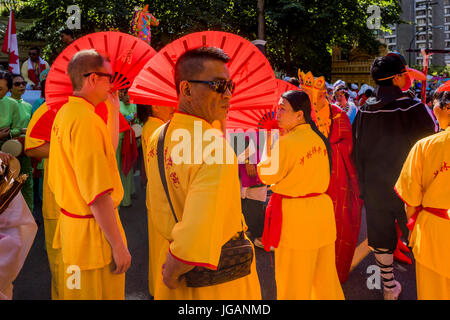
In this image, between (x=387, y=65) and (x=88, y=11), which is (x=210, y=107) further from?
(x=88, y=11)

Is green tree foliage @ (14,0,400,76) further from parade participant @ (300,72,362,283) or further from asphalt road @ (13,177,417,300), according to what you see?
parade participant @ (300,72,362,283)

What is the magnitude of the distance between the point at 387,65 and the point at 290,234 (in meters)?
1.72

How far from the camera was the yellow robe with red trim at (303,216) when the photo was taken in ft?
8.83

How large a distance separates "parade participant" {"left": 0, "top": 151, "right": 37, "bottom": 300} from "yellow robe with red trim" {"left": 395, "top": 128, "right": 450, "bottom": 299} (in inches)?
89.2

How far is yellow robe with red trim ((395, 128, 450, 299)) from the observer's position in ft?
7.86

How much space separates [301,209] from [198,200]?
1466 millimetres

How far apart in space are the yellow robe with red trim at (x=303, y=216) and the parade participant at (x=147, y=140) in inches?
38.8

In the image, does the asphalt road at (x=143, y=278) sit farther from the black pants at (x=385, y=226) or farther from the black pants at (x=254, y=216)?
the black pants at (x=385, y=226)

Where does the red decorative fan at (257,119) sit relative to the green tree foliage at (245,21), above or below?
below

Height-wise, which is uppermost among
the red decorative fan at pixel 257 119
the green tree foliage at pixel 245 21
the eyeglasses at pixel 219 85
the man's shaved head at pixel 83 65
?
the green tree foliage at pixel 245 21

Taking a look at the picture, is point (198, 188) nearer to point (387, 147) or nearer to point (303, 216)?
point (303, 216)

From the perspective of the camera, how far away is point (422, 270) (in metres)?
2.55

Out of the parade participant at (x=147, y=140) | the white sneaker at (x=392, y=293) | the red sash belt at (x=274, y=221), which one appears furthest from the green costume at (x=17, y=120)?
the white sneaker at (x=392, y=293)
